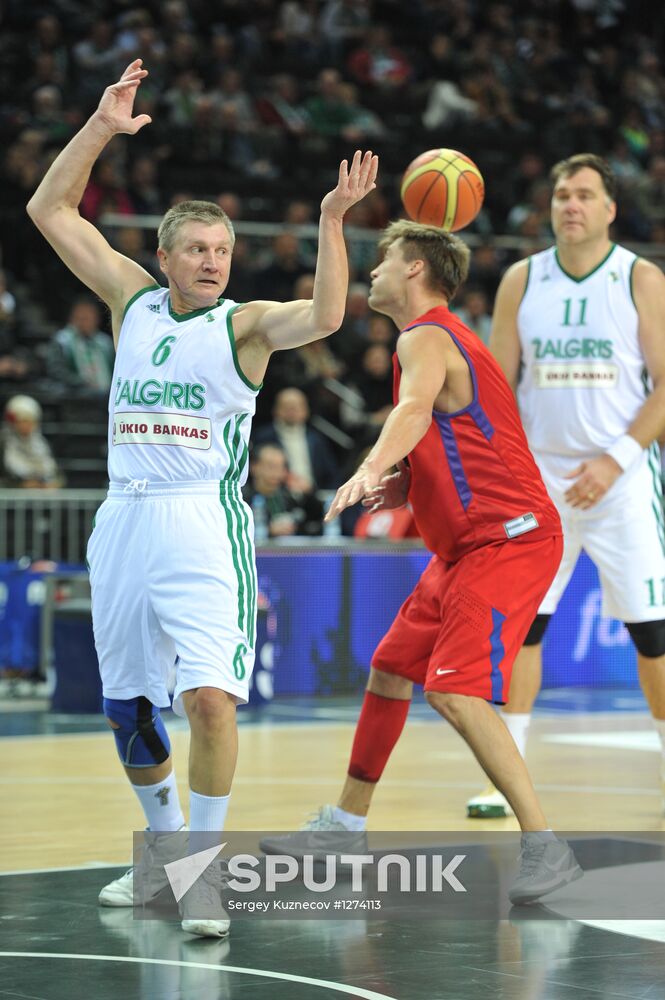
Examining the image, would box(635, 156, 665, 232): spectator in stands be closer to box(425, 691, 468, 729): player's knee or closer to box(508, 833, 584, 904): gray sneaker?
box(425, 691, 468, 729): player's knee

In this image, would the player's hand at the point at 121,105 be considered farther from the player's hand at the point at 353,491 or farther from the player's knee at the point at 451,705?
the player's knee at the point at 451,705

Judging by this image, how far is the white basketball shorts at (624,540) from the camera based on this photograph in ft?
22.5

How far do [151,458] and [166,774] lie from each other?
3.41 feet

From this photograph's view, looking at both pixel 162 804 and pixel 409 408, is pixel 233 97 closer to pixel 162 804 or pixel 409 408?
pixel 409 408

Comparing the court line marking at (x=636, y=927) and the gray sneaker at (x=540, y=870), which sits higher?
the gray sneaker at (x=540, y=870)

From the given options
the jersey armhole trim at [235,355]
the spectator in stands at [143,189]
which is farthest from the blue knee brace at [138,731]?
the spectator in stands at [143,189]

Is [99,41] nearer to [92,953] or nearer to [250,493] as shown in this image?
[250,493]

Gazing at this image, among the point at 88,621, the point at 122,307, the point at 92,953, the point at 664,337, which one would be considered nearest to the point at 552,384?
the point at 664,337

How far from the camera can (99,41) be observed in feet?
60.1

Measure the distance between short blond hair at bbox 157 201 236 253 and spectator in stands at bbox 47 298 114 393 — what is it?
9.74 m

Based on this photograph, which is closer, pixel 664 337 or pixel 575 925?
pixel 575 925

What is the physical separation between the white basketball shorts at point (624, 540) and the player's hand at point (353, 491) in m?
2.37

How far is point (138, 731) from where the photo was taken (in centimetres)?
506

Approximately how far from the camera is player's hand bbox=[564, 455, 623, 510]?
6.70 m
